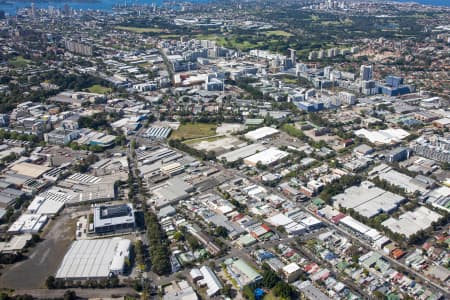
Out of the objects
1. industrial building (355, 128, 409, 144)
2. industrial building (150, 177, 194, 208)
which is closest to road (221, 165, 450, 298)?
industrial building (150, 177, 194, 208)

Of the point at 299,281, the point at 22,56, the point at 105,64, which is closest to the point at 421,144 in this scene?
the point at 299,281

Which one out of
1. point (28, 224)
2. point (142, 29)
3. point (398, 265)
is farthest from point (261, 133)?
point (142, 29)

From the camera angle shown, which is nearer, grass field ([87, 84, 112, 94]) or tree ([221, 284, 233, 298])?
tree ([221, 284, 233, 298])

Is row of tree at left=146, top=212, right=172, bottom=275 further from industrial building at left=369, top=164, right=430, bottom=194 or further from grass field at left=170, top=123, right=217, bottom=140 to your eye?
industrial building at left=369, top=164, right=430, bottom=194

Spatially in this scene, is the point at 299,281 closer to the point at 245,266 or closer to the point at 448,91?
the point at 245,266

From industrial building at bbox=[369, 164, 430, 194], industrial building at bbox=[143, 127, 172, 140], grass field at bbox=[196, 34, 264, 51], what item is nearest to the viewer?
industrial building at bbox=[369, 164, 430, 194]

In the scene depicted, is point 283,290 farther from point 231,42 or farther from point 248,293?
point 231,42

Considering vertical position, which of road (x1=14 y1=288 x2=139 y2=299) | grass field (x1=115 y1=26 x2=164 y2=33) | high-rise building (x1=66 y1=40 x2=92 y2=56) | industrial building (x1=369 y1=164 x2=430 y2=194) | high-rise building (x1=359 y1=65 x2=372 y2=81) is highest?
grass field (x1=115 y1=26 x2=164 y2=33)
